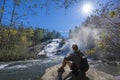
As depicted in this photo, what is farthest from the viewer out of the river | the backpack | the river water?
the river water

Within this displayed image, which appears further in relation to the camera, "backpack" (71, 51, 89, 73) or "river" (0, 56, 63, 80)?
"river" (0, 56, 63, 80)

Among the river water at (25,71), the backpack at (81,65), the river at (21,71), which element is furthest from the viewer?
the river water at (25,71)

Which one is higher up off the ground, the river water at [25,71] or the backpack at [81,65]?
the backpack at [81,65]

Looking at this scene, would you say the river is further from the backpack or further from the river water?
the backpack

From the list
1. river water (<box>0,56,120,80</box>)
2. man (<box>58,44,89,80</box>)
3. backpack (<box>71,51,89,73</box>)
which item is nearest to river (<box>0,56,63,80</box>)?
river water (<box>0,56,120,80</box>)

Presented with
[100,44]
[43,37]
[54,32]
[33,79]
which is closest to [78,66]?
[100,44]

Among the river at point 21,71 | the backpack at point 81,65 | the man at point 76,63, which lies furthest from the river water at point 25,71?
the backpack at point 81,65

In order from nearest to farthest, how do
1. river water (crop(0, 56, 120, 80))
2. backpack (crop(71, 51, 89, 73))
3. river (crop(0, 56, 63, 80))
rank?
backpack (crop(71, 51, 89, 73)), river (crop(0, 56, 63, 80)), river water (crop(0, 56, 120, 80))

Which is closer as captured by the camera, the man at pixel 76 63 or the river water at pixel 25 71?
the man at pixel 76 63

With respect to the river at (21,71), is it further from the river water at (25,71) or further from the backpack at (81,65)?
the backpack at (81,65)

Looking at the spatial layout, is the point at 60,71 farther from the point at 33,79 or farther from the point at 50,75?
the point at 33,79

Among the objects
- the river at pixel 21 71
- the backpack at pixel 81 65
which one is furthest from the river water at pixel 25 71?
the backpack at pixel 81 65

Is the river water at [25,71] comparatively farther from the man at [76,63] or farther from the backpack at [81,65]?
the backpack at [81,65]

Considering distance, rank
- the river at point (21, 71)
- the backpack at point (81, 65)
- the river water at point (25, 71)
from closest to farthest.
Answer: the backpack at point (81, 65), the river at point (21, 71), the river water at point (25, 71)
